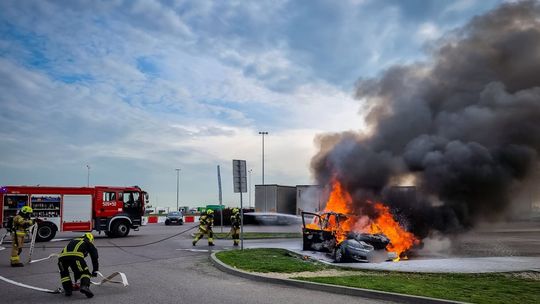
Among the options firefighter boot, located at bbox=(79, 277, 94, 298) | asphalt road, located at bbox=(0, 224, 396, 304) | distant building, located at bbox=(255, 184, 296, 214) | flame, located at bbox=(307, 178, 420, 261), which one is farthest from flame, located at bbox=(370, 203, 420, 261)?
distant building, located at bbox=(255, 184, 296, 214)

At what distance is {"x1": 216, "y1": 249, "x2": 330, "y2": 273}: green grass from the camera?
1124 cm

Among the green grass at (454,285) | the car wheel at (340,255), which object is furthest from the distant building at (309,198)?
the green grass at (454,285)

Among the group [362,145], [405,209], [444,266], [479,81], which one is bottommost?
[444,266]

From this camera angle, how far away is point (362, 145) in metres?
24.2

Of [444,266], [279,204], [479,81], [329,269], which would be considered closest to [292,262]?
[329,269]

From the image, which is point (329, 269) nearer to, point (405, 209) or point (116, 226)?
point (405, 209)

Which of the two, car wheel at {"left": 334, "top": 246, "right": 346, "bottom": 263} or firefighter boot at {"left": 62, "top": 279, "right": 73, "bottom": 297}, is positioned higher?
firefighter boot at {"left": 62, "top": 279, "right": 73, "bottom": 297}

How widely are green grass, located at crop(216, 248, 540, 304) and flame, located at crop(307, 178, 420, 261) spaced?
3.03m

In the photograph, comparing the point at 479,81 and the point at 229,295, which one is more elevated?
the point at 479,81

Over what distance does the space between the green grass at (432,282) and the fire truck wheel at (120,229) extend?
12.8 metres

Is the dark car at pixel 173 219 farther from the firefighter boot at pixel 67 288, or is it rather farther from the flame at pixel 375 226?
the firefighter boot at pixel 67 288

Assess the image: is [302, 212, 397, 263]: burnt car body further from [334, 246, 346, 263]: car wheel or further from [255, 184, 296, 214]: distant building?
[255, 184, 296, 214]: distant building

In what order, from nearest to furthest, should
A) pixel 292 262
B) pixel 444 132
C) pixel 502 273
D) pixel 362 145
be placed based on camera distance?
pixel 502 273 < pixel 292 262 < pixel 444 132 < pixel 362 145

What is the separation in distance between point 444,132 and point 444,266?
39.9 feet
